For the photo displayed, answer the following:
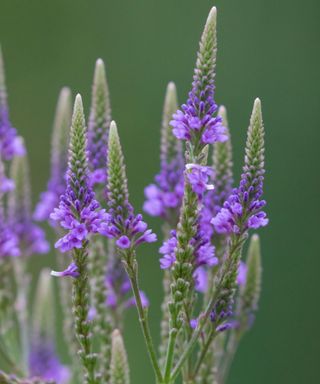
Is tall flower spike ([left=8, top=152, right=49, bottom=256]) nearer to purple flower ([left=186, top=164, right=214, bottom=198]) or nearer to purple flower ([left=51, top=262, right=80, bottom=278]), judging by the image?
purple flower ([left=51, top=262, right=80, bottom=278])

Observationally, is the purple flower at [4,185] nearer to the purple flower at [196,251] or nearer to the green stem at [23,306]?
the green stem at [23,306]

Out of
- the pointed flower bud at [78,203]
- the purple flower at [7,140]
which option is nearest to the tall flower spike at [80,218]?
the pointed flower bud at [78,203]

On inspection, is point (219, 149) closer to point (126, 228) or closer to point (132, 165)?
point (126, 228)

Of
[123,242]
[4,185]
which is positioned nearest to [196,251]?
[123,242]

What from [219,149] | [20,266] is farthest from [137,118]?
[219,149]

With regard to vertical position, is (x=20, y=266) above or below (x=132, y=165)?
below

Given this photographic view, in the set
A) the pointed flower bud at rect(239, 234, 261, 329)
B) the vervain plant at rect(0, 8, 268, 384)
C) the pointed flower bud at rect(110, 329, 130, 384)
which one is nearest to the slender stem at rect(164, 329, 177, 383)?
the vervain plant at rect(0, 8, 268, 384)

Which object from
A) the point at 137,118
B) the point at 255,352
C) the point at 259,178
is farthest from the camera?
the point at 137,118
